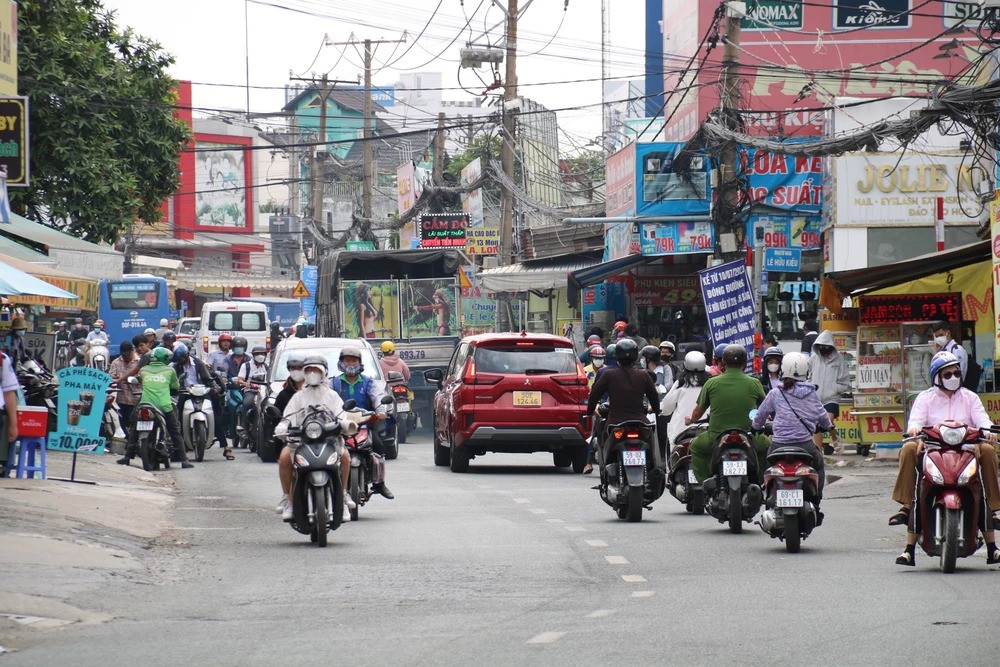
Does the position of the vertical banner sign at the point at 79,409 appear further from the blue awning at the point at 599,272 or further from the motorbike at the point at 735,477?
the blue awning at the point at 599,272

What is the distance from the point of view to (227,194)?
94.9 m

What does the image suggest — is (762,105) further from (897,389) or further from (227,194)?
(227,194)

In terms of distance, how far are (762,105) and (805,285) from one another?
756 centimetres

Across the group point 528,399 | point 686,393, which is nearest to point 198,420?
point 528,399

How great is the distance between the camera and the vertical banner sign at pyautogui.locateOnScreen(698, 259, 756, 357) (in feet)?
81.0

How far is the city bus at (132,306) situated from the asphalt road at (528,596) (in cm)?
4254

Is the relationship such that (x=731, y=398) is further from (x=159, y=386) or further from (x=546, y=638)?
(x=159, y=386)

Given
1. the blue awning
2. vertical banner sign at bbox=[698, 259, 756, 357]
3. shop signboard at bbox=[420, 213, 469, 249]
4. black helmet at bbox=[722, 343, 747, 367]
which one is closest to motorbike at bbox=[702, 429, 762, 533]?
black helmet at bbox=[722, 343, 747, 367]

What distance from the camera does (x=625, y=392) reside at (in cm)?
1490

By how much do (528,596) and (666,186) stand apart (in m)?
24.7

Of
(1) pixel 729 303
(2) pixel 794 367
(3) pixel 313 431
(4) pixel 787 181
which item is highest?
(4) pixel 787 181

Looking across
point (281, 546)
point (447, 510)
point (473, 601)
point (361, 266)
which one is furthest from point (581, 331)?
point (473, 601)

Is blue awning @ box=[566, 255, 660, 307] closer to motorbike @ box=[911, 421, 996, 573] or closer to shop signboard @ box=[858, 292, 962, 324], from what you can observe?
shop signboard @ box=[858, 292, 962, 324]

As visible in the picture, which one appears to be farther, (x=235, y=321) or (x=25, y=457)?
(x=235, y=321)
